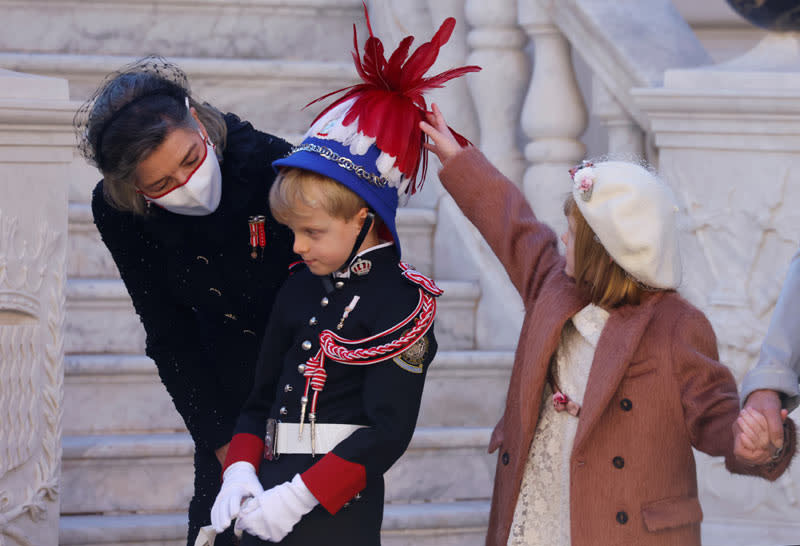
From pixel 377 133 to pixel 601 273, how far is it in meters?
0.44

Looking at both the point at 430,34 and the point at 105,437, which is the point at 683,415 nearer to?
the point at 105,437

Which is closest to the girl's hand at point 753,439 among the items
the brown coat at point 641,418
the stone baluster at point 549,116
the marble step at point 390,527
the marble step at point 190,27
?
the brown coat at point 641,418

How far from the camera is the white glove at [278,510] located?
173 centimetres

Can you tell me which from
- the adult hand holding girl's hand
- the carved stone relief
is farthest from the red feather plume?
the carved stone relief

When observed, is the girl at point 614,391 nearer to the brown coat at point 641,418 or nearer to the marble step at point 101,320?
the brown coat at point 641,418

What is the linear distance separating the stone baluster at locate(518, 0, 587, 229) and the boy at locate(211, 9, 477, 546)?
3.94 feet

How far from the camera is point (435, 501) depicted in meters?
2.80

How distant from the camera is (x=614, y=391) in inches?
71.7

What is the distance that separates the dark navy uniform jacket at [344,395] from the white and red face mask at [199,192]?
20 centimetres

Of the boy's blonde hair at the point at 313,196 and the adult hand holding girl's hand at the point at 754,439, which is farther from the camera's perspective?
the boy's blonde hair at the point at 313,196

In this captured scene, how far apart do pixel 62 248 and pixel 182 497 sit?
677mm

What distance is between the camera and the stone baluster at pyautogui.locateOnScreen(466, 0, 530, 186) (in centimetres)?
323

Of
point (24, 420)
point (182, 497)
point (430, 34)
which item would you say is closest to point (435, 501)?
point (182, 497)

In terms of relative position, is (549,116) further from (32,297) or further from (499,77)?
(32,297)
